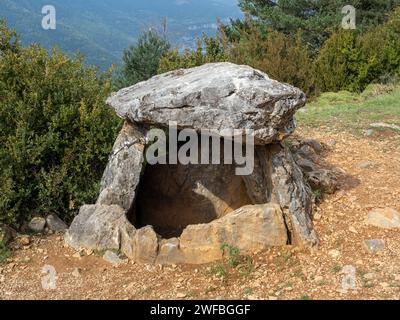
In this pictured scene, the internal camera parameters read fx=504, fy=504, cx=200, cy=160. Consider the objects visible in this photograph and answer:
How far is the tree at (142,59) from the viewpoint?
17.2 meters

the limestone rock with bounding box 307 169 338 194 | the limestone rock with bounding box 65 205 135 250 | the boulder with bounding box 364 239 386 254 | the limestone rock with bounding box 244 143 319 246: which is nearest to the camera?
the boulder with bounding box 364 239 386 254

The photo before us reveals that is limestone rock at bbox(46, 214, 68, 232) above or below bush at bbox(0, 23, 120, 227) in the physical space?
below

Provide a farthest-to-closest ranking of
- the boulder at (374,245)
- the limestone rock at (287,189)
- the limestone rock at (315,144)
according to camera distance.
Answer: the limestone rock at (315,144) < the limestone rock at (287,189) < the boulder at (374,245)

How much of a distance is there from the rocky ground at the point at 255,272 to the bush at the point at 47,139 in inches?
23.7

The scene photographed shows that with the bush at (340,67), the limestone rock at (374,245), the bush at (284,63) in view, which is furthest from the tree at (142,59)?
the limestone rock at (374,245)

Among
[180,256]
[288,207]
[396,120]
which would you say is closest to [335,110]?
[396,120]

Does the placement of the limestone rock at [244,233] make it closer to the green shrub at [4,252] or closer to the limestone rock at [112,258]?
the limestone rock at [112,258]

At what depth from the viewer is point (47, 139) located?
679cm

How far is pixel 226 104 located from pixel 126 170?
1704mm

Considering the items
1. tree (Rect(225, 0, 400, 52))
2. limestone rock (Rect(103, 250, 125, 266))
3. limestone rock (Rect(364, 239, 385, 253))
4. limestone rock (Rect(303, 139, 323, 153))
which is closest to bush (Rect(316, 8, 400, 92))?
tree (Rect(225, 0, 400, 52))

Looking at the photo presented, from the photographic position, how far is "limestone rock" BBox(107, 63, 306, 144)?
549cm

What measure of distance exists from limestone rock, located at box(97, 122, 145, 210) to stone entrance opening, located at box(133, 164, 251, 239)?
34.8 inches

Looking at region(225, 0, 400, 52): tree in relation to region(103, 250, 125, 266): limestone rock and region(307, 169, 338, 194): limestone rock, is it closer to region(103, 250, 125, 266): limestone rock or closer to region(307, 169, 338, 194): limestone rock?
region(307, 169, 338, 194): limestone rock

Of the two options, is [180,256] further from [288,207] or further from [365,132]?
[365,132]
